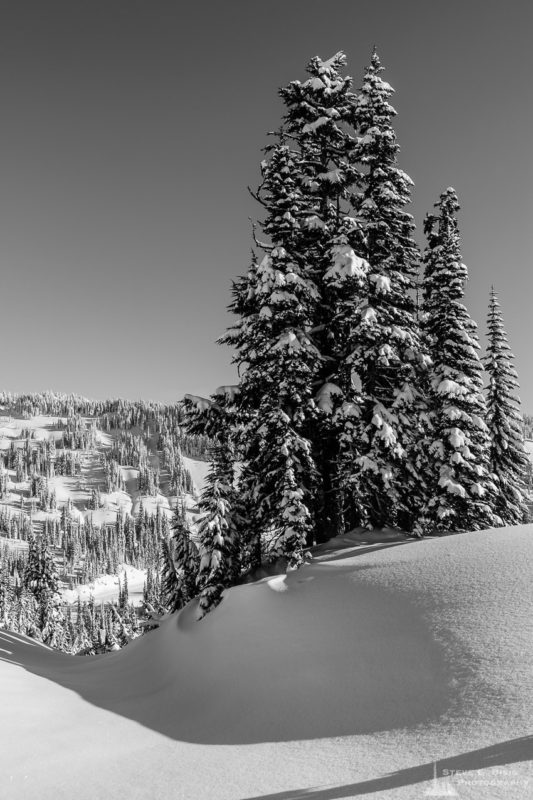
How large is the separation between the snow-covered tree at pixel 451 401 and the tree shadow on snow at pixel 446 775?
14268 millimetres

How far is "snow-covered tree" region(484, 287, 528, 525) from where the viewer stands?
2970 cm

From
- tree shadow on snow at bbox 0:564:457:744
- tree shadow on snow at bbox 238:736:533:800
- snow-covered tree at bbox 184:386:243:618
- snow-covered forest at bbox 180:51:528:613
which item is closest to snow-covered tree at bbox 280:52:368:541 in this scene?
snow-covered forest at bbox 180:51:528:613

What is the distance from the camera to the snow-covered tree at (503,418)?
97.5 ft

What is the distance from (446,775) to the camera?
4.70 metres

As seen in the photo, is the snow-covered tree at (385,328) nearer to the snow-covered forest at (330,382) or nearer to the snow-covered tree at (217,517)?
the snow-covered forest at (330,382)

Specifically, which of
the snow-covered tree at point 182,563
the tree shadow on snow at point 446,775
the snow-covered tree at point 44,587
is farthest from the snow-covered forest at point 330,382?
the snow-covered tree at point 44,587

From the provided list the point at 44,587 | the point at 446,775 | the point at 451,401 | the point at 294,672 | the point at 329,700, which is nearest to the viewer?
the point at 446,775

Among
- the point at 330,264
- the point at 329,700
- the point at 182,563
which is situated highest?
the point at 330,264

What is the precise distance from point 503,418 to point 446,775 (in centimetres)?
2895

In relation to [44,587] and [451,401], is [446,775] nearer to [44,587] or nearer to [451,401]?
[451,401]

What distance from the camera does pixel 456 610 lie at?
7.73m

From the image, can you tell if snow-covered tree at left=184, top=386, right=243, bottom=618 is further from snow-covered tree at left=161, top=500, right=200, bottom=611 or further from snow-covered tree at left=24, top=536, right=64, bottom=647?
snow-covered tree at left=24, top=536, right=64, bottom=647

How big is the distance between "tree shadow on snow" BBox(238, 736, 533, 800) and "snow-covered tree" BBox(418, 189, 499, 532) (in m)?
14.3

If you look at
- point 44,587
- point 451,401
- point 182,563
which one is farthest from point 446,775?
point 44,587
